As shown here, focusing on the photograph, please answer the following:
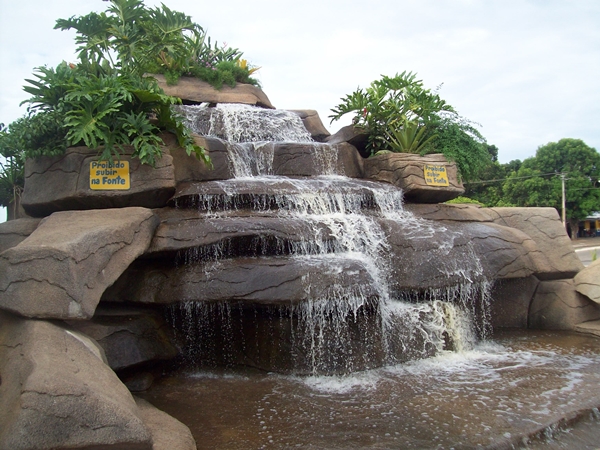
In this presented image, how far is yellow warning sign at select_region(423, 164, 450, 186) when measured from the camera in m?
7.67

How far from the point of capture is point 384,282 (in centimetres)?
556

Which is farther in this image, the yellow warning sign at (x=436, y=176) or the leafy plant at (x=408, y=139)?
the leafy plant at (x=408, y=139)

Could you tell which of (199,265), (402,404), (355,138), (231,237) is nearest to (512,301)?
(355,138)

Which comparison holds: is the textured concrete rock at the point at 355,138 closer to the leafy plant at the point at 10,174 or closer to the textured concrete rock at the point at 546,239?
the textured concrete rock at the point at 546,239

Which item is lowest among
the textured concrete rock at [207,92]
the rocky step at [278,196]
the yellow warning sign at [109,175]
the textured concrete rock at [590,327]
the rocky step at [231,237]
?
the textured concrete rock at [590,327]

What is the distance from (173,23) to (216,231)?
7.60m

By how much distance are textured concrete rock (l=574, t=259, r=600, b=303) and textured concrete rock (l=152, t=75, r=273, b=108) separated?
22.8ft

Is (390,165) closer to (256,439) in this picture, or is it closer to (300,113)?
(300,113)

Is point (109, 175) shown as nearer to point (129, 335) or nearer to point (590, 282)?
point (129, 335)

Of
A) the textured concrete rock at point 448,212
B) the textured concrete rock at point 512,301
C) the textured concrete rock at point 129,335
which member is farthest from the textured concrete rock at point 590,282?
the textured concrete rock at point 129,335

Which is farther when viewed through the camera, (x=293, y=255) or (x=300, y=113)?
(x=300, y=113)

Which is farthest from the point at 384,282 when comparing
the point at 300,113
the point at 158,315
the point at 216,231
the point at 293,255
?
the point at 300,113

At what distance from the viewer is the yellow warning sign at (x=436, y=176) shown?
7668mm

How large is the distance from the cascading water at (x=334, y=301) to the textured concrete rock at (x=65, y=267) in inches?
33.4
